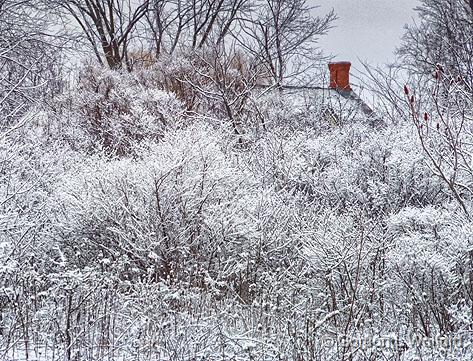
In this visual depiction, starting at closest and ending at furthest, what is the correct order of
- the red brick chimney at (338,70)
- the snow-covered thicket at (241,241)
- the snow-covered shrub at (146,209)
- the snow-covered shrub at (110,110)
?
the snow-covered thicket at (241,241) → the snow-covered shrub at (146,209) → the snow-covered shrub at (110,110) → the red brick chimney at (338,70)

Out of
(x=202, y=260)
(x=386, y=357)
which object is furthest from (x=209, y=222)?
(x=386, y=357)

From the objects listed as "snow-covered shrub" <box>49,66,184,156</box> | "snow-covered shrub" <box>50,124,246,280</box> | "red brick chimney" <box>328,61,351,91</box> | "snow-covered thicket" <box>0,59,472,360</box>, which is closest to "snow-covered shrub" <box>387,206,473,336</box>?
"snow-covered thicket" <box>0,59,472,360</box>

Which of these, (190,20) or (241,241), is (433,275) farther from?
(190,20)

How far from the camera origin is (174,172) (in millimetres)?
A: 9312

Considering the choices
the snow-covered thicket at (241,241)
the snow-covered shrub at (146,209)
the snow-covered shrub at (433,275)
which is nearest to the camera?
the snow-covered thicket at (241,241)

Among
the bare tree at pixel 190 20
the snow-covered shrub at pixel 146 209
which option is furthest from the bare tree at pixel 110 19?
the snow-covered shrub at pixel 146 209

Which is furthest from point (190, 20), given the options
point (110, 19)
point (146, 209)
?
point (146, 209)

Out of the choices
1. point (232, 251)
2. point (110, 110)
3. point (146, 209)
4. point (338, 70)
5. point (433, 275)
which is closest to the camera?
point (433, 275)

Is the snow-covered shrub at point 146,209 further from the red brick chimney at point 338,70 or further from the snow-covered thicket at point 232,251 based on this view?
the red brick chimney at point 338,70

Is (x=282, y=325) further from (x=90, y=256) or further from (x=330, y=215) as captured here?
(x=90, y=256)

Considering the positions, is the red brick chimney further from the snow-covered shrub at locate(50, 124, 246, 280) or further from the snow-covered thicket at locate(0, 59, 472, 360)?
the snow-covered shrub at locate(50, 124, 246, 280)

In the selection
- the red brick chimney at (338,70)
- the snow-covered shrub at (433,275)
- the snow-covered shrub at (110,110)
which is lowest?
the snow-covered shrub at (433,275)

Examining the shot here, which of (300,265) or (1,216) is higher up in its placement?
(1,216)

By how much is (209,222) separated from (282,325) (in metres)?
3.10
